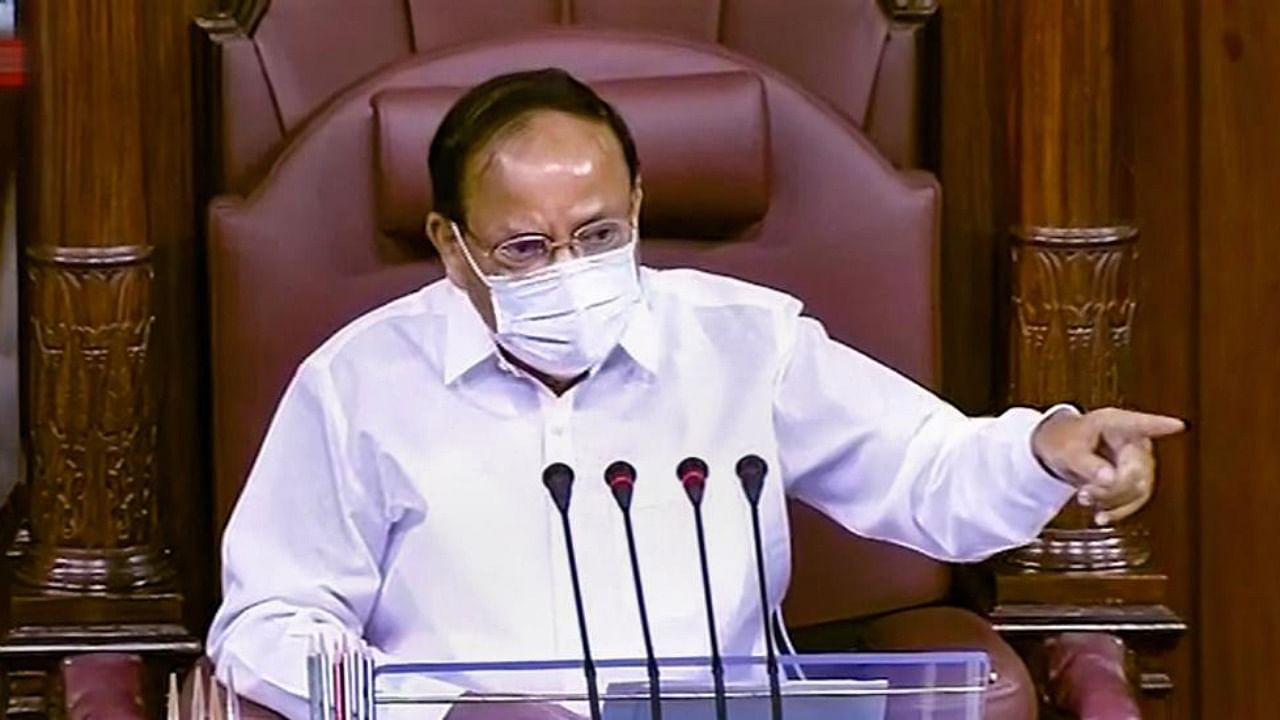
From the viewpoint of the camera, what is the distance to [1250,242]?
254 centimetres

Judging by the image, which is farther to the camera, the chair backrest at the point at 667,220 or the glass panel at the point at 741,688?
the chair backrest at the point at 667,220

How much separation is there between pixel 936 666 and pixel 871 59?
1.03 m

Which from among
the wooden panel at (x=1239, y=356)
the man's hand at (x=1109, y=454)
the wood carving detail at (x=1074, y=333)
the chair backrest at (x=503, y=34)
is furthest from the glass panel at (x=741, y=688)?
the wooden panel at (x=1239, y=356)

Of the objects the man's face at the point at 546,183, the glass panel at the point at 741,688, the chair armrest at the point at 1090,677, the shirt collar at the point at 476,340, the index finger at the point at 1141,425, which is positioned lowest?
the chair armrest at the point at 1090,677

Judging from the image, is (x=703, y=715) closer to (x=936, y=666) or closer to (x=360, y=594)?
(x=936, y=666)

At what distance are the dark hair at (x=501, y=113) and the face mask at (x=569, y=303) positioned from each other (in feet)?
0.22

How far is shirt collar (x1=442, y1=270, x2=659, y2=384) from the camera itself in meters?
1.96

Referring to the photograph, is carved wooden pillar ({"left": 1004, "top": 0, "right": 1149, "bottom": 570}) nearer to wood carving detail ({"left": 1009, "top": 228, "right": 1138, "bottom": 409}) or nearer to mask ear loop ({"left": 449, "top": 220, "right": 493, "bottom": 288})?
wood carving detail ({"left": 1009, "top": 228, "right": 1138, "bottom": 409})

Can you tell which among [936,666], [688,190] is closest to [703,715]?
[936,666]

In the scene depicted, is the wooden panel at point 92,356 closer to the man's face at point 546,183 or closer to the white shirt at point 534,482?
the white shirt at point 534,482

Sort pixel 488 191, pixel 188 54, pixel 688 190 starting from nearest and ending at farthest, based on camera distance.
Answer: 1. pixel 488 191
2. pixel 688 190
3. pixel 188 54

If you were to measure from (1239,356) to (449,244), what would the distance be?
1.00 m

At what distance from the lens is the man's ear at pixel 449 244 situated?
1943 millimetres

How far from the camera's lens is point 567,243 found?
186 cm
